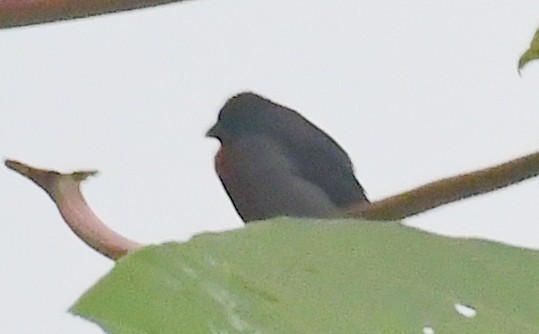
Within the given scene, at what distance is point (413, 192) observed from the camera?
0.54 ft

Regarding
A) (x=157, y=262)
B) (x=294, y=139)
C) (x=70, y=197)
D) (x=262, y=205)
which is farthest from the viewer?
(x=294, y=139)

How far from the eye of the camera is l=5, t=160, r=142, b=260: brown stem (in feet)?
0.60

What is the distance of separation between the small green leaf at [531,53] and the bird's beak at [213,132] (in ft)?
2.89

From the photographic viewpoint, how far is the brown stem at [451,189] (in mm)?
156

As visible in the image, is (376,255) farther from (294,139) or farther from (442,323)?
(294,139)

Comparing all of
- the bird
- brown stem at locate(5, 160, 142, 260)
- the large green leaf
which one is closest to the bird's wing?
the bird

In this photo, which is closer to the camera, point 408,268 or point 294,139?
point 408,268

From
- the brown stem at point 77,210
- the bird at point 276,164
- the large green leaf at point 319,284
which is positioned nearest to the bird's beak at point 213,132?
the bird at point 276,164

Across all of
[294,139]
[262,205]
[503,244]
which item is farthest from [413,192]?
[294,139]

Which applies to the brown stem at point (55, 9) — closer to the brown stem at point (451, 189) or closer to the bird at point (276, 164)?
the brown stem at point (451, 189)

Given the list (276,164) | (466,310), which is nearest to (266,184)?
(276,164)

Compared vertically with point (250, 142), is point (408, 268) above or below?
below

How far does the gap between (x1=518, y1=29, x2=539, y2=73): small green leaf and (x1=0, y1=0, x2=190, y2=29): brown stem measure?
0.22ft

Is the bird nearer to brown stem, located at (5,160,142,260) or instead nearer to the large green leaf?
brown stem, located at (5,160,142,260)
